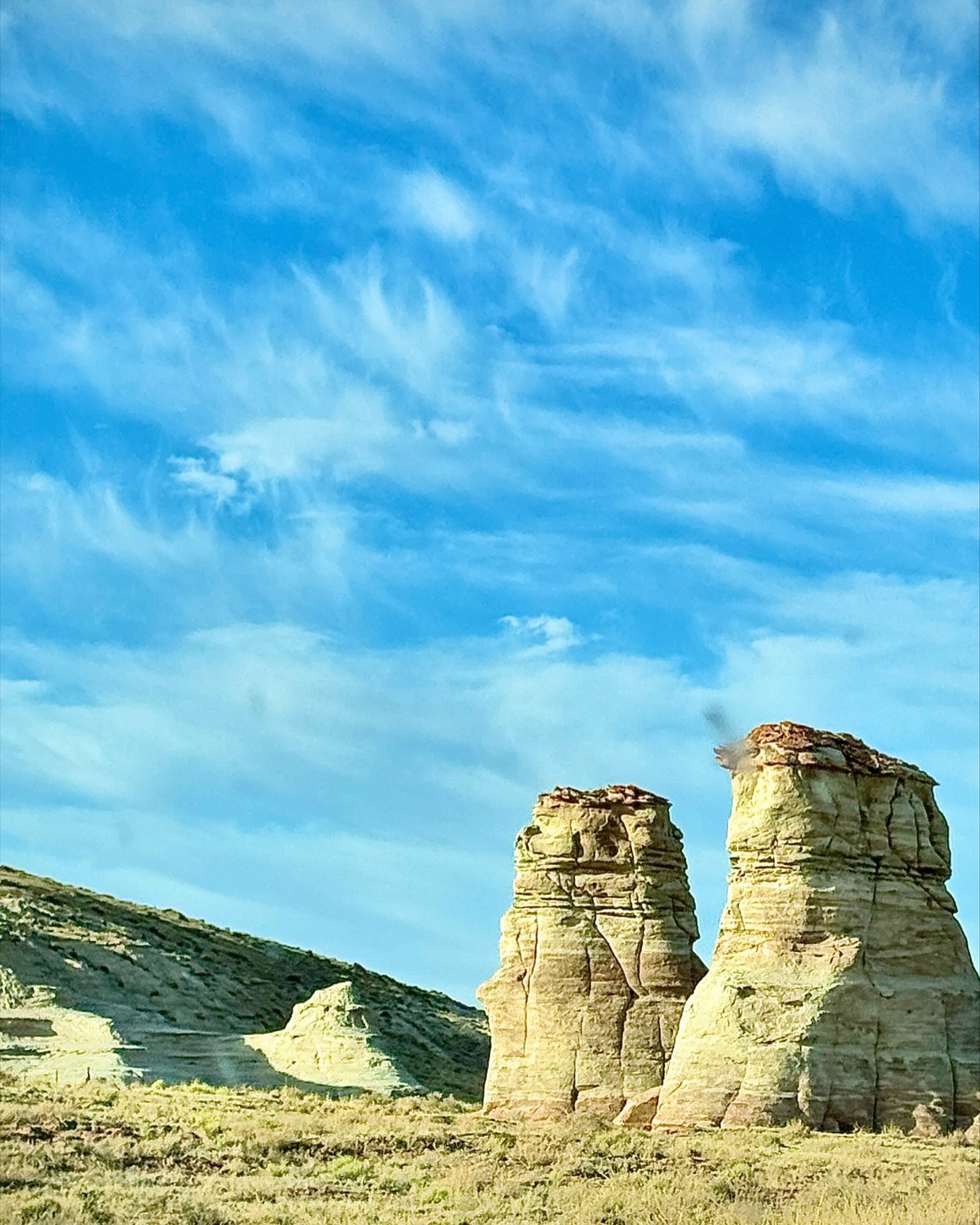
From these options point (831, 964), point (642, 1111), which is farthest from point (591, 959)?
point (831, 964)

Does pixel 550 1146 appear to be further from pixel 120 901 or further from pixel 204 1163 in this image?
pixel 120 901

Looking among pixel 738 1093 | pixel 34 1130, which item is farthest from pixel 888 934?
pixel 34 1130

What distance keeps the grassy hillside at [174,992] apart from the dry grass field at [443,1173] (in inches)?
801

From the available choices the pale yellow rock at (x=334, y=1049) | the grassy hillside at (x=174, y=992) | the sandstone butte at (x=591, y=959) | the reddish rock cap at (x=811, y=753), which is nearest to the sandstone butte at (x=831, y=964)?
the reddish rock cap at (x=811, y=753)

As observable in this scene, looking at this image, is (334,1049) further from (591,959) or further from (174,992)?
(174,992)

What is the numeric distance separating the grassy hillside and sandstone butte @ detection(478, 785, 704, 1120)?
626 inches

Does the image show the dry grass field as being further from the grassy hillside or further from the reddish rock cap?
the grassy hillside

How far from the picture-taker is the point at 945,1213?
22391 millimetres

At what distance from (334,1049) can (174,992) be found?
803 inches

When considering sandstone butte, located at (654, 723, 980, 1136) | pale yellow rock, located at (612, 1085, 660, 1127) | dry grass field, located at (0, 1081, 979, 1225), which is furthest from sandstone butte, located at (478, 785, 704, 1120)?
sandstone butte, located at (654, 723, 980, 1136)

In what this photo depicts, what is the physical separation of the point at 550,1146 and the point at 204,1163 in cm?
687

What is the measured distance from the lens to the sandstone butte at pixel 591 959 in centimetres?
3919

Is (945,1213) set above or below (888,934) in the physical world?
below

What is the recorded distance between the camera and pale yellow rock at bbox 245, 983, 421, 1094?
5353 cm
